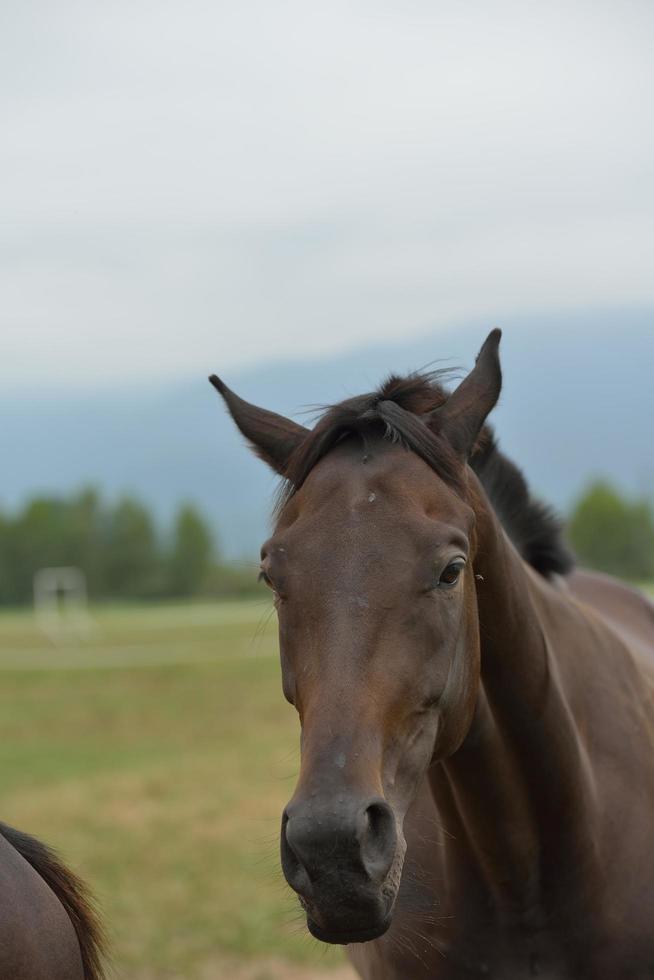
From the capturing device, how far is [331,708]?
97.9 inches

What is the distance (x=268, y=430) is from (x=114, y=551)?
6738 centimetres

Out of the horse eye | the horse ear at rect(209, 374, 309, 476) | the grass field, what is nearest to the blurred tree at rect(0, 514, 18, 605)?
Result: the grass field

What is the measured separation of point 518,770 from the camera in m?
3.29

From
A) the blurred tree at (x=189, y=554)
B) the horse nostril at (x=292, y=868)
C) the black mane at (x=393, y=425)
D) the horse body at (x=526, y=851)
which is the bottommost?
the blurred tree at (x=189, y=554)

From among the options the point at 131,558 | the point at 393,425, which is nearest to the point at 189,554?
the point at 131,558

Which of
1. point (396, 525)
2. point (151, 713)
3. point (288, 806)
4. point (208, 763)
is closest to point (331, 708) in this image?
point (288, 806)

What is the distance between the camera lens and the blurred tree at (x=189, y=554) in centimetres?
6725

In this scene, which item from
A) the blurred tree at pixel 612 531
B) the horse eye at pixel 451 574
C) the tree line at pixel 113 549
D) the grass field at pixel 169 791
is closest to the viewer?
the horse eye at pixel 451 574

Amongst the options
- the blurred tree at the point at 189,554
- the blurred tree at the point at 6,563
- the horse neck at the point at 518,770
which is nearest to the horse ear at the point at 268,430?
the horse neck at the point at 518,770

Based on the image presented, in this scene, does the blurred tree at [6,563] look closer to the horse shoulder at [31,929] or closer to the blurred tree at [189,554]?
the blurred tree at [189,554]

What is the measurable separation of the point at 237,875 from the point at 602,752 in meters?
6.43

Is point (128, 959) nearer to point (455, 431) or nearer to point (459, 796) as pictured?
point (459, 796)

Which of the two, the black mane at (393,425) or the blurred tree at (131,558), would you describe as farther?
the blurred tree at (131,558)

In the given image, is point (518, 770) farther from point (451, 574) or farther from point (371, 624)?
point (371, 624)
